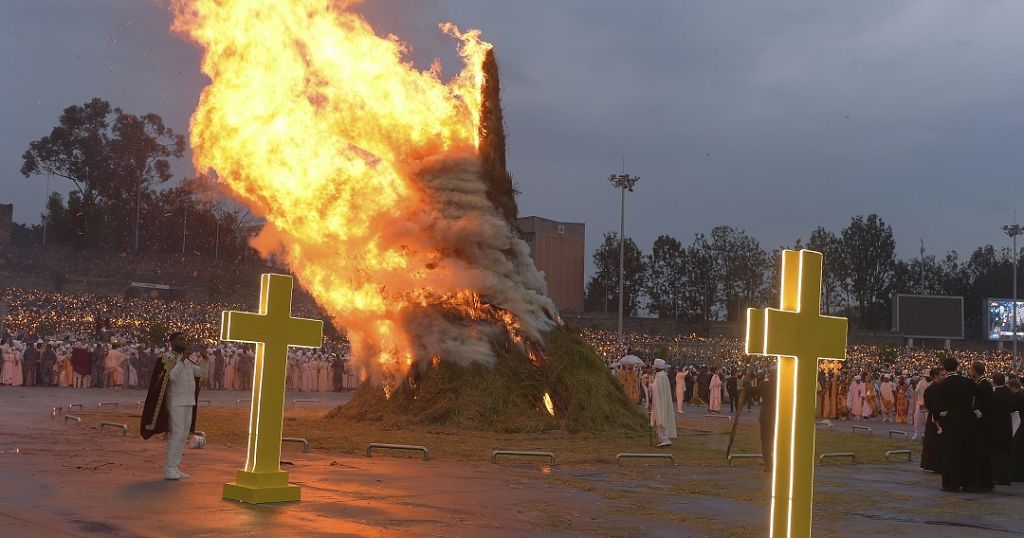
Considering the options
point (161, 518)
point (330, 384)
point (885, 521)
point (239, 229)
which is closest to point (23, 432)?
point (161, 518)

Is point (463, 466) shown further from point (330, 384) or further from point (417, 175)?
point (330, 384)

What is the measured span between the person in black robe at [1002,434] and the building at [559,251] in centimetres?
5463

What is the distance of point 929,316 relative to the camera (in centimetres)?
6675

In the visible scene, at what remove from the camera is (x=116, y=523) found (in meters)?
7.77

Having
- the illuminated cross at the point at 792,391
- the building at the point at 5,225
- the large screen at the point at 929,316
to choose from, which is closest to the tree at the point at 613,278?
the large screen at the point at 929,316

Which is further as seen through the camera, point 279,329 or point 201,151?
point 201,151

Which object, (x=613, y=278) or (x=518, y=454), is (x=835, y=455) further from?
(x=613, y=278)

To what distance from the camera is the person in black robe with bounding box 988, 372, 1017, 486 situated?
45.1ft

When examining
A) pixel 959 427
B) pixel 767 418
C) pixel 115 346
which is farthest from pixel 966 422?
pixel 115 346

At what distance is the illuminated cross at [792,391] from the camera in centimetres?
559

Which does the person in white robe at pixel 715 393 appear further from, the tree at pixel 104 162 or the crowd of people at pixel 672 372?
the tree at pixel 104 162

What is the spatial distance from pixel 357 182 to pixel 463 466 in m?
8.43

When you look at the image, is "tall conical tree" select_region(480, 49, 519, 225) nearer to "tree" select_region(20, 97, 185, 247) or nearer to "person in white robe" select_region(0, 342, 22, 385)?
"person in white robe" select_region(0, 342, 22, 385)

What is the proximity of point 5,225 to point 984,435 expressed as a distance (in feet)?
195
